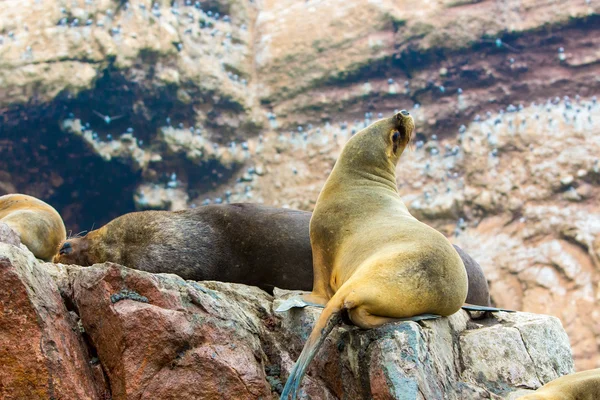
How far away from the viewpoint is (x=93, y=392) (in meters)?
2.69

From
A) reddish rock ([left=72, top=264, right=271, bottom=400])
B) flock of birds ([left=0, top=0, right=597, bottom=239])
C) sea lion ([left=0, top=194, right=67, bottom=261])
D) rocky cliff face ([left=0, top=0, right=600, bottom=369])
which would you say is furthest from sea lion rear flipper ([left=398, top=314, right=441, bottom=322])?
flock of birds ([left=0, top=0, right=597, bottom=239])

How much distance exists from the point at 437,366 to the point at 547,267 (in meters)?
11.5

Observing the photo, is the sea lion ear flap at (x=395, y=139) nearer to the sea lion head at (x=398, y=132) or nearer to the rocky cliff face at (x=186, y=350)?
the sea lion head at (x=398, y=132)

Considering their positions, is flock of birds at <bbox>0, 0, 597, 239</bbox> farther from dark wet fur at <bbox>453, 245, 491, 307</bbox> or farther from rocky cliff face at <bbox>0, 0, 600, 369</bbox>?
dark wet fur at <bbox>453, 245, 491, 307</bbox>

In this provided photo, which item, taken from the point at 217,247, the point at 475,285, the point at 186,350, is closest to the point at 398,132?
the point at 475,285

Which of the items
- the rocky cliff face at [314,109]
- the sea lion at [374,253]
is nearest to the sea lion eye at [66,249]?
the sea lion at [374,253]

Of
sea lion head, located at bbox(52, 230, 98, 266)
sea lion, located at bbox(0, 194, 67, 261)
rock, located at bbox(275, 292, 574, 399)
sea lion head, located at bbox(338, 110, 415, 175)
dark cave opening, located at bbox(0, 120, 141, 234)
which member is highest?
sea lion head, located at bbox(338, 110, 415, 175)

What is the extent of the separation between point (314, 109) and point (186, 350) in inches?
593

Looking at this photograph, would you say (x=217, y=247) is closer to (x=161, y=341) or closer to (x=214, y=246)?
(x=214, y=246)

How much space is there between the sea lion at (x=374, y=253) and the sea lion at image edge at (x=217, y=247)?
91 cm

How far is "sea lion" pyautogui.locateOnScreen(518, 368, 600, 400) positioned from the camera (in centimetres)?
264

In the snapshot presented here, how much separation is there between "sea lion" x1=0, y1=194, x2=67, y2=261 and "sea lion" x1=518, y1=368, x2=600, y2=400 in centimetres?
403

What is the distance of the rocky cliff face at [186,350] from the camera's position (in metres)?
2.58

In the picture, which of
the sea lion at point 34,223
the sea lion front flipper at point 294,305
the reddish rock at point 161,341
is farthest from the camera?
the sea lion at point 34,223
